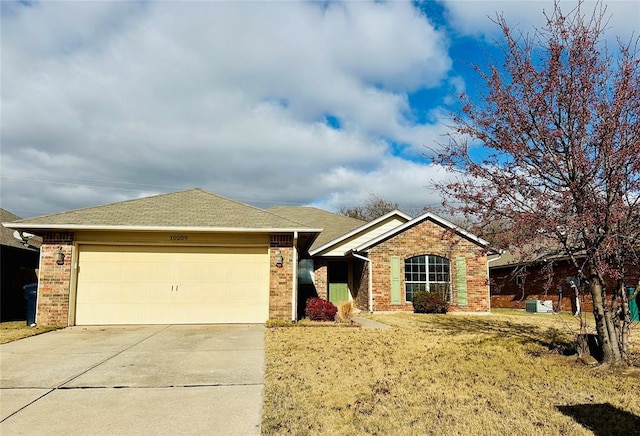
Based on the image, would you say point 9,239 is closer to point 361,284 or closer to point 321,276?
point 321,276

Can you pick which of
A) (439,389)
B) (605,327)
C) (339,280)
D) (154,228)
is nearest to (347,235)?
(339,280)

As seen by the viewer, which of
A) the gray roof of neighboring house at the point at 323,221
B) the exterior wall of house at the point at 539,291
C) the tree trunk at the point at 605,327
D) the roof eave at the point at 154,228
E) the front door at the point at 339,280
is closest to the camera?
the tree trunk at the point at 605,327

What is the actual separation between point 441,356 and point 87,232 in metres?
9.57

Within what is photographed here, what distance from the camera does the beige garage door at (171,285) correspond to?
12.1 metres

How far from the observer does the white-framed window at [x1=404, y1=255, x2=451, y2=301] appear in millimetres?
17438

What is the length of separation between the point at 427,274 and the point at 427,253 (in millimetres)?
823

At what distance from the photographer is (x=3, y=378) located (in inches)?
247

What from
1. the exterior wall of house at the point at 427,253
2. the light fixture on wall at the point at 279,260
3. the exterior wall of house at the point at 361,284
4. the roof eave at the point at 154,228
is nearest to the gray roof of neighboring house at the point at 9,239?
the roof eave at the point at 154,228

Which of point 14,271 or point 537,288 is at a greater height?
point 14,271

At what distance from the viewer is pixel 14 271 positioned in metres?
15.8

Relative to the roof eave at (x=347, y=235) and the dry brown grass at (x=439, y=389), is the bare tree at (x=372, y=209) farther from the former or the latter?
the dry brown grass at (x=439, y=389)

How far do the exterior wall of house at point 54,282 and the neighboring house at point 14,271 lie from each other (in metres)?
2.60

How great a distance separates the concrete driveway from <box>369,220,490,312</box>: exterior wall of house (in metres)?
8.33

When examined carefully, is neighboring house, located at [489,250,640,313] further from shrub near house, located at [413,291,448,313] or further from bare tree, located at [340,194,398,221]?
bare tree, located at [340,194,398,221]
